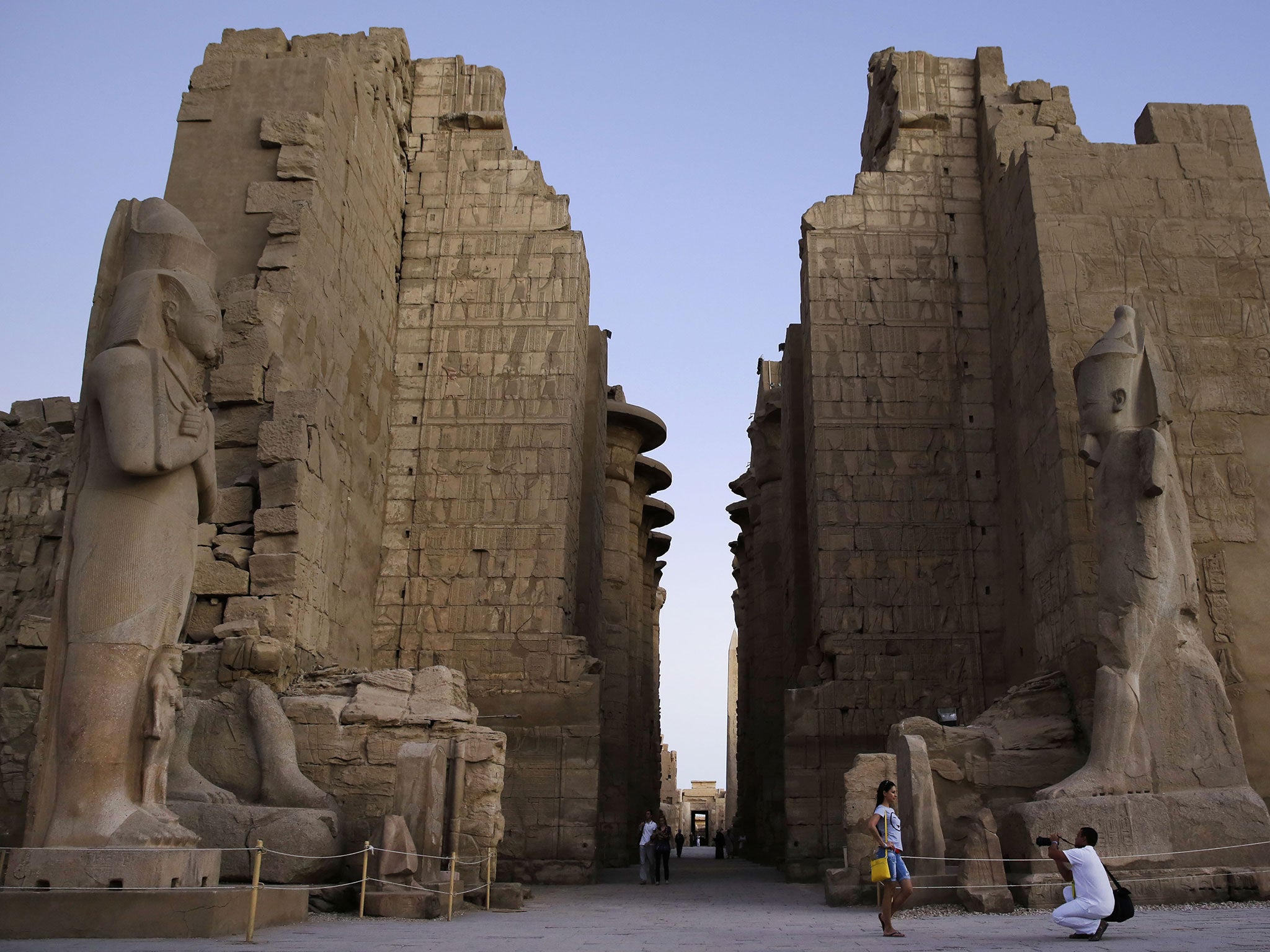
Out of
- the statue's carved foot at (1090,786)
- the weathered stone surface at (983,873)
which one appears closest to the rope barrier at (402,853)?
the weathered stone surface at (983,873)

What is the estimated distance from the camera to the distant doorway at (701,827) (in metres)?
39.0

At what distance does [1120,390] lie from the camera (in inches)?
372

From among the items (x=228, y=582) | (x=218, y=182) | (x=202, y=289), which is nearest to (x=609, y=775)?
(x=228, y=582)

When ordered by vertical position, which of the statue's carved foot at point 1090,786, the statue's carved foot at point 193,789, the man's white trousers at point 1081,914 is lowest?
the man's white trousers at point 1081,914

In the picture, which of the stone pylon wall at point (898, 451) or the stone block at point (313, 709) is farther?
the stone pylon wall at point (898, 451)

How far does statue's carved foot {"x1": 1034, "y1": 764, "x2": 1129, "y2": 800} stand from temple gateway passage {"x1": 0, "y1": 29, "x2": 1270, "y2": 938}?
36 millimetres

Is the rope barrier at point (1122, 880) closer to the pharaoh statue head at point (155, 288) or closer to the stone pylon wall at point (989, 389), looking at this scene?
the stone pylon wall at point (989, 389)

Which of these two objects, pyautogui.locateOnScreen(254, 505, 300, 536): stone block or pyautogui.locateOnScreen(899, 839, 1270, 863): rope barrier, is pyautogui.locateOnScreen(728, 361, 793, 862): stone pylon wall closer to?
pyautogui.locateOnScreen(254, 505, 300, 536): stone block

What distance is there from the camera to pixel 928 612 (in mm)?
14344

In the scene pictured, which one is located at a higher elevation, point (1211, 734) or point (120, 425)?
point (120, 425)

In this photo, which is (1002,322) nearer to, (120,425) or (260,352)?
(260,352)

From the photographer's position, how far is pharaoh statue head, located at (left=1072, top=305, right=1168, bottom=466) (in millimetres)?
9445

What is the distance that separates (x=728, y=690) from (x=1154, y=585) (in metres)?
32.3

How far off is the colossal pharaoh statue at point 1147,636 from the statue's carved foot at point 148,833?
6.08 m
